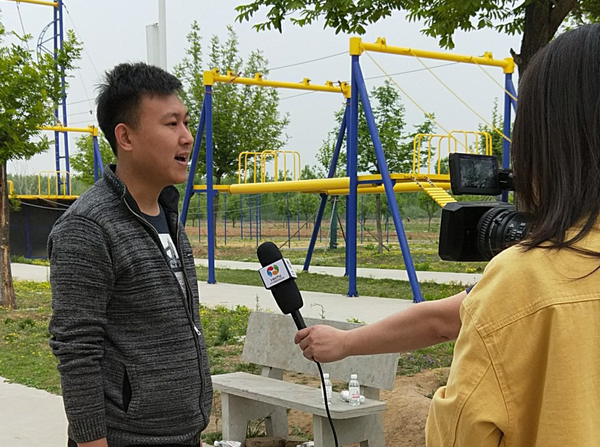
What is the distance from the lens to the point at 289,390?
4.79 meters

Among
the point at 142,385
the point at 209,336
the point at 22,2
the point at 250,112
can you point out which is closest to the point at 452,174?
the point at 142,385

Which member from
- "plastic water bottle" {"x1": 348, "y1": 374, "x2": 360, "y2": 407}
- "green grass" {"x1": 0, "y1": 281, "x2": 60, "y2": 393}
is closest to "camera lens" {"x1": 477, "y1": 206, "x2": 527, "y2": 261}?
"plastic water bottle" {"x1": 348, "y1": 374, "x2": 360, "y2": 407}

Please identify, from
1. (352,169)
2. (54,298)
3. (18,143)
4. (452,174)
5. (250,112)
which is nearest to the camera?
(452,174)

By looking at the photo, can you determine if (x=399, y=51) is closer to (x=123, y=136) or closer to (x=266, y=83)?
(x=266, y=83)

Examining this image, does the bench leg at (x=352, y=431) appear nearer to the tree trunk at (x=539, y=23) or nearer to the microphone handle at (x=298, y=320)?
the microphone handle at (x=298, y=320)

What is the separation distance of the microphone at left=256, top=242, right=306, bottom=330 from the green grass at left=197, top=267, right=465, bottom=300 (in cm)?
1004

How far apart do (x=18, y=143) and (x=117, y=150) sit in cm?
963

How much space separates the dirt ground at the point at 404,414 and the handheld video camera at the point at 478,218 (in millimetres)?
3352

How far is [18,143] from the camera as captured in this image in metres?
11.7

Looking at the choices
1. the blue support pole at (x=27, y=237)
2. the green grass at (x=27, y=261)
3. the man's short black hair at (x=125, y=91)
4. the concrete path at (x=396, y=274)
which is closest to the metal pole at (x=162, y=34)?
the man's short black hair at (x=125, y=91)

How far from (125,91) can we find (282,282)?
81 centimetres

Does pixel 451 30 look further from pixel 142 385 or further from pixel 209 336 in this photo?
pixel 142 385

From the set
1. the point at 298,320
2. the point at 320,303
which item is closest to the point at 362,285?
the point at 320,303

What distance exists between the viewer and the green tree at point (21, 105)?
1170 centimetres
